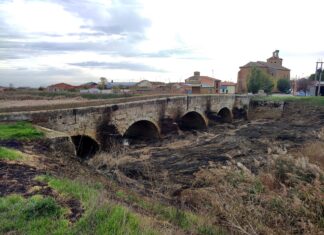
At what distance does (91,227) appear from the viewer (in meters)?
3.37

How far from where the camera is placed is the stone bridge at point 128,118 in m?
10.9

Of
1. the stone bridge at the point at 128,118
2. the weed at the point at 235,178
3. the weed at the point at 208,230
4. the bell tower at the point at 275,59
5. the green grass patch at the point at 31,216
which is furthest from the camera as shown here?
the bell tower at the point at 275,59

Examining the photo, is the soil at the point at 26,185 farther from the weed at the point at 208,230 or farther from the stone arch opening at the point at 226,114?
the stone arch opening at the point at 226,114

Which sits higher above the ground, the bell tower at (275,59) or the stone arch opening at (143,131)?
the bell tower at (275,59)

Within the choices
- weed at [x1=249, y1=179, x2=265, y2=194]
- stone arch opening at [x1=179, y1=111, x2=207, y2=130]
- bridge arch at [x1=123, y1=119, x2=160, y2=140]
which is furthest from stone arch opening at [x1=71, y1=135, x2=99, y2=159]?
stone arch opening at [x1=179, y1=111, x2=207, y2=130]

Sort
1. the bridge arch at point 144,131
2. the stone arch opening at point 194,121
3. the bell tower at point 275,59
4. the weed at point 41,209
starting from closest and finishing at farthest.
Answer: the weed at point 41,209, the bridge arch at point 144,131, the stone arch opening at point 194,121, the bell tower at point 275,59

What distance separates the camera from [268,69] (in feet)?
201

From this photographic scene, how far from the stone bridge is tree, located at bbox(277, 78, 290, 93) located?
32437 mm

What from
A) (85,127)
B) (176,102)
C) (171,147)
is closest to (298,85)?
(176,102)

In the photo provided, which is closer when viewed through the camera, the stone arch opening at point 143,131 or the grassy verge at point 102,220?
the grassy verge at point 102,220

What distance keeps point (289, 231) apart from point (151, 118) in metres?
13.3

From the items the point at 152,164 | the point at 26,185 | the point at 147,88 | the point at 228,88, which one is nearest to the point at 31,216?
the point at 26,185

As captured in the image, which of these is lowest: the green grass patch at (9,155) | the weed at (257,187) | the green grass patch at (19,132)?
the weed at (257,187)

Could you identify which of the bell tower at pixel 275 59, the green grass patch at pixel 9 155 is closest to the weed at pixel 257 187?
the green grass patch at pixel 9 155
